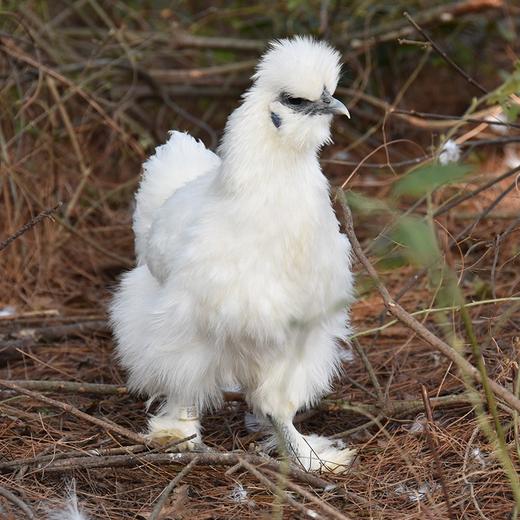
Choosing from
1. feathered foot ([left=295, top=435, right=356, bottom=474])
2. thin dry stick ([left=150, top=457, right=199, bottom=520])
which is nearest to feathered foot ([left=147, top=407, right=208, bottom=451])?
thin dry stick ([left=150, top=457, right=199, bottom=520])

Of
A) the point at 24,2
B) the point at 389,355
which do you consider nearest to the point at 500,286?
the point at 389,355

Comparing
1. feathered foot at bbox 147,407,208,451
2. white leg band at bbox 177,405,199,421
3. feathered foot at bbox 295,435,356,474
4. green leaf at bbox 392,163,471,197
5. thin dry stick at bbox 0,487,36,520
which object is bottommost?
feathered foot at bbox 295,435,356,474

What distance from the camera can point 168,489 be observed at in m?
3.20

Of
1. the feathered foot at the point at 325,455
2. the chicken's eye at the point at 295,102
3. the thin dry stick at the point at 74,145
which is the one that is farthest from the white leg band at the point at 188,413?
the thin dry stick at the point at 74,145

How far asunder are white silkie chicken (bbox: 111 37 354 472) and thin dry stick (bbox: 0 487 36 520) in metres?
0.74

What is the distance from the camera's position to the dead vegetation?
3.30 meters

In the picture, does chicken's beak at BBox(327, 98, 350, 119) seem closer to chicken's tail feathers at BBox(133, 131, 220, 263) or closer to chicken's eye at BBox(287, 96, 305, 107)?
chicken's eye at BBox(287, 96, 305, 107)

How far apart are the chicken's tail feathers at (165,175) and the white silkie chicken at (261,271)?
1.37 ft

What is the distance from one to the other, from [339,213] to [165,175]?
1.60 m

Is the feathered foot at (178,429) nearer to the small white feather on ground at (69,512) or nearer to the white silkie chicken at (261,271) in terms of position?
the white silkie chicken at (261,271)

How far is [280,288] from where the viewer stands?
3227mm

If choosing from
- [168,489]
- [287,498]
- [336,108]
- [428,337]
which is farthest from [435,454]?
[336,108]

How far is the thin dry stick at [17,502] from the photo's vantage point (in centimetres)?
302

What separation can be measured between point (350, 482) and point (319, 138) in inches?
51.8
